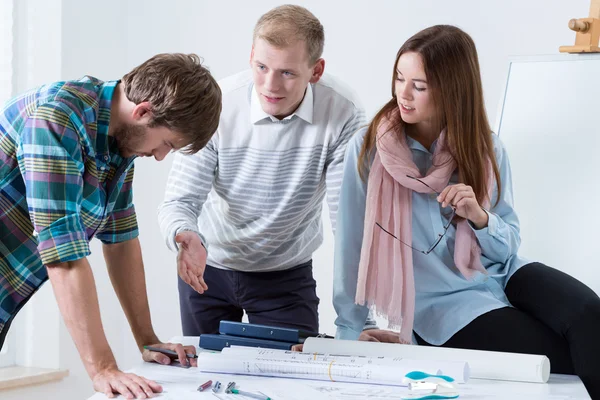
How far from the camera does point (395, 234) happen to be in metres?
1.60

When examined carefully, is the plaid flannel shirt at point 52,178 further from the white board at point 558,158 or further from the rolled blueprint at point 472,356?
the white board at point 558,158

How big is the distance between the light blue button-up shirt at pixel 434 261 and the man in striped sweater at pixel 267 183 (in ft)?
0.56

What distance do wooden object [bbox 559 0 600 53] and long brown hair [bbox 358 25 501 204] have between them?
20.6 inches

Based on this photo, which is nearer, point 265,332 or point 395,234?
point 265,332

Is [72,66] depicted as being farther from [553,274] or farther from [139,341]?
[553,274]

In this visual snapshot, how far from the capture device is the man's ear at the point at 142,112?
132cm

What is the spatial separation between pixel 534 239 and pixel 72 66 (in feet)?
5.81

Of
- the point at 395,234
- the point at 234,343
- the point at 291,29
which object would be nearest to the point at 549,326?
the point at 395,234

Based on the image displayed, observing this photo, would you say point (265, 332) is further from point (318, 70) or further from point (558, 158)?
point (558, 158)

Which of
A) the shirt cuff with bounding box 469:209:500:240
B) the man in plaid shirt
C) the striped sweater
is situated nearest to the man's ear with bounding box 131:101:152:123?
the man in plaid shirt

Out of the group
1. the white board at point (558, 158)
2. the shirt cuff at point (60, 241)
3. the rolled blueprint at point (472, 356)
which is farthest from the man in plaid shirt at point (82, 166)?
the white board at point (558, 158)

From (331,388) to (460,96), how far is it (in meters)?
0.72

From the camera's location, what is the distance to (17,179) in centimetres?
130

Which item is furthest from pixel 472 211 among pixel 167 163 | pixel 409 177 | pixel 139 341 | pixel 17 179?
pixel 167 163
